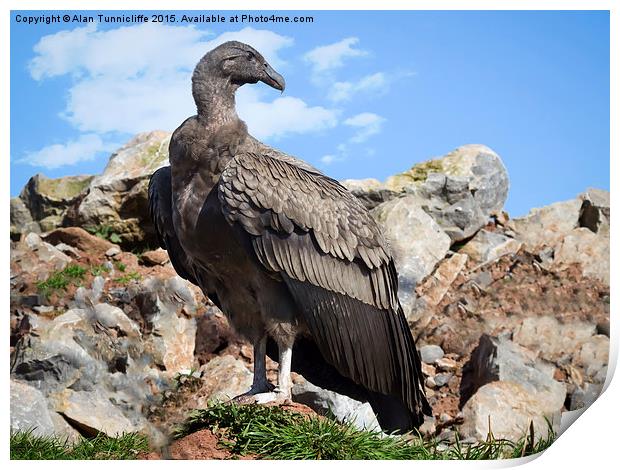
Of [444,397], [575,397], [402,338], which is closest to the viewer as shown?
[402,338]

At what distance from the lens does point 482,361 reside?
8.49m

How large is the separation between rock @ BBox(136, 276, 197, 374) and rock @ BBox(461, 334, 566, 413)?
2814 mm

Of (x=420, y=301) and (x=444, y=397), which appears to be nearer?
(x=444, y=397)

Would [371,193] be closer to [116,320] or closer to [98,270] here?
[98,270]

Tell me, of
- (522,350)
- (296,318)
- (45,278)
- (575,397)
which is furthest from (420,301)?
(296,318)

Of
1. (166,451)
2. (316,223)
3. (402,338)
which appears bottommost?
(166,451)

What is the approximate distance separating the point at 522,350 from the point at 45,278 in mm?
5196

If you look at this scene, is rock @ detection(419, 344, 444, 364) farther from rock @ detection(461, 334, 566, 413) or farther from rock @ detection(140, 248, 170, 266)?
rock @ detection(140, 248, 170, 266)

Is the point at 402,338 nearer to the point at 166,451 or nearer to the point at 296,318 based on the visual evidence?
the point at 296,318

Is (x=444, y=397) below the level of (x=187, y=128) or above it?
below

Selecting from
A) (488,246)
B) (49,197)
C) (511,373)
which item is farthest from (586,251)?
(49,197)

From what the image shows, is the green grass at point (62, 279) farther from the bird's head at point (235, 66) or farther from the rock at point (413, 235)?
the bird's head at point (235, 66)

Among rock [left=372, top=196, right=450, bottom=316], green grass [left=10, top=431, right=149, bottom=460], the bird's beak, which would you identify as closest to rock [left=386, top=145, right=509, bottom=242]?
rock [left=372, top=196, right=450, bottom=316]

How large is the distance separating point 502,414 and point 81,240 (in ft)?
18.4
